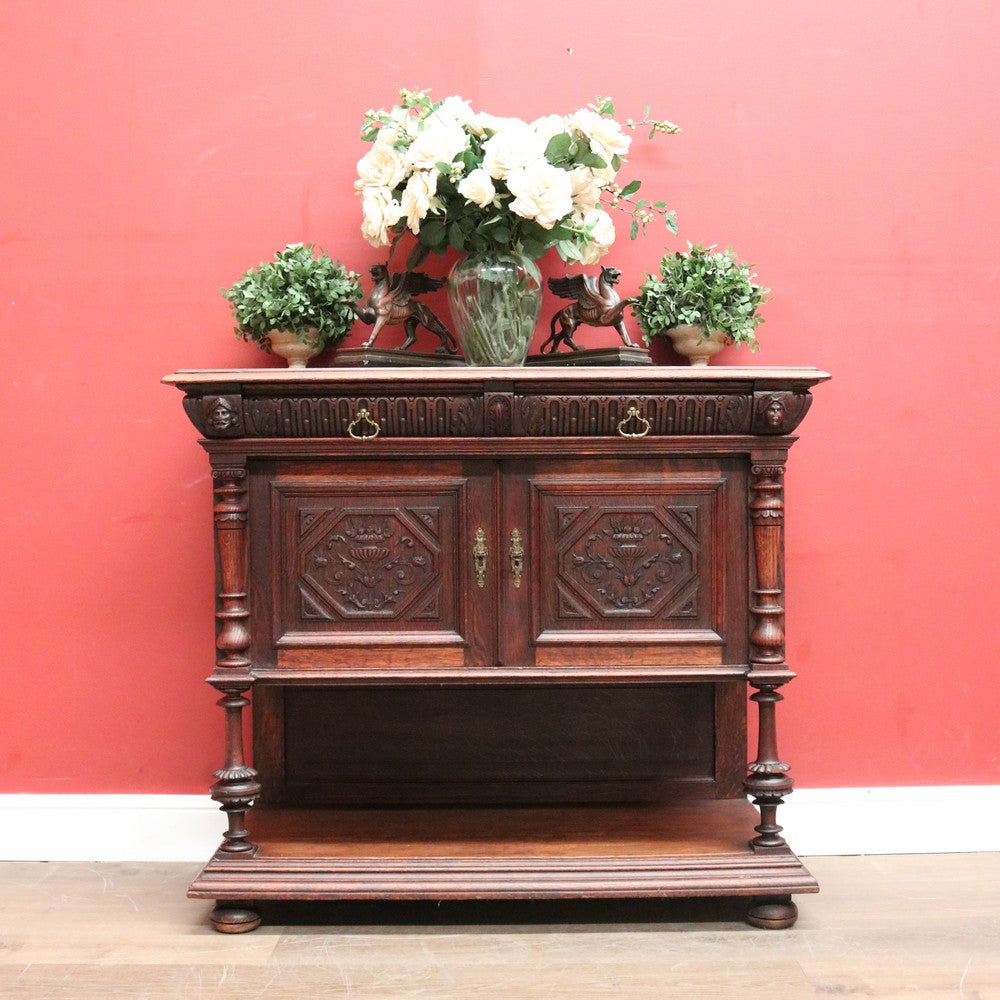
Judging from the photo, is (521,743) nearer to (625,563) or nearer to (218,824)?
(625,563)

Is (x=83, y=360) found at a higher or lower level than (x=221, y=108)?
lower

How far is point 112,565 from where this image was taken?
264 cm

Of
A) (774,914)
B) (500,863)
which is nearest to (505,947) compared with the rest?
(500,863)

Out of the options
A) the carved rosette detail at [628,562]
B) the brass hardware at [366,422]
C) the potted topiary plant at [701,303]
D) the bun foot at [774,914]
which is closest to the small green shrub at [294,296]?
the brass hardware at [366,422]

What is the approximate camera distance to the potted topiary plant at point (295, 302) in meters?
2.38

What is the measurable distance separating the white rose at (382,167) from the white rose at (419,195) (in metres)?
0.05

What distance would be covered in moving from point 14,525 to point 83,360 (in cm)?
45

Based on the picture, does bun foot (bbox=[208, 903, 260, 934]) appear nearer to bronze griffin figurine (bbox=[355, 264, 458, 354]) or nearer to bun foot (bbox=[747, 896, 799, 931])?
bun foot (bbox=[747, 896, 799, 931])

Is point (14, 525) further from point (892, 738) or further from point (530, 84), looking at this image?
point (892, 738)

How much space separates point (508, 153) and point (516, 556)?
854 millimetres

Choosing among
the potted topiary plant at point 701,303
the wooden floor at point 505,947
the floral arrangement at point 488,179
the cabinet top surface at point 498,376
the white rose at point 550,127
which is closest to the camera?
the wooden floor at point 505,947

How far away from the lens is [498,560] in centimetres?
219

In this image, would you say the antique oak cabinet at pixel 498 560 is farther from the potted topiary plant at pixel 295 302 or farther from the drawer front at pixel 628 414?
the potted topiary plant at pixel 295 302

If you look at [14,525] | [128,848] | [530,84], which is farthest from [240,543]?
[530,84]
